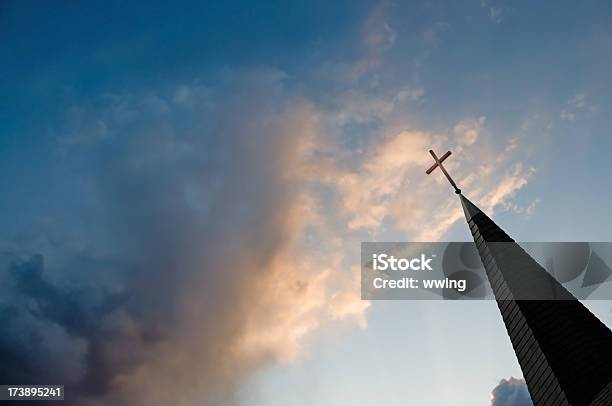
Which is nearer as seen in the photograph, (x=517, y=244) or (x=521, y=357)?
(x=521, y=357)

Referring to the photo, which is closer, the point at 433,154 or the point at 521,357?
the point at 521,357

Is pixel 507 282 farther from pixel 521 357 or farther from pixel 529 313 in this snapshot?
pixel 521 357

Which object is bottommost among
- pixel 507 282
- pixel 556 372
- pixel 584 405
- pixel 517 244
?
pixel 584 405

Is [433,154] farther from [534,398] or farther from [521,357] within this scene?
[534,398]

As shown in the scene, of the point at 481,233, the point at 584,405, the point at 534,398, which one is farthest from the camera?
the point at 481,233

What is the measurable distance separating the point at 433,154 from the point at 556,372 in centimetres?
3742

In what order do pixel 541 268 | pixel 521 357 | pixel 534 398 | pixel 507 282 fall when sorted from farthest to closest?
pixel 541 268 → pixel 507 282 → pixel 521 357 → pixel 534 398

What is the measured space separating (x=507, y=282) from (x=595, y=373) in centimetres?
1462

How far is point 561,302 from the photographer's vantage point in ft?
A: 177

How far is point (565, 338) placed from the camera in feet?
158

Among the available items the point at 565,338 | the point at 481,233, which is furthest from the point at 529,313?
the point at 481,233

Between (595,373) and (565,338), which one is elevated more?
(565,338)

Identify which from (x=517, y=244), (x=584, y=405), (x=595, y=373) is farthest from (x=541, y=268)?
(x=584, y=405)

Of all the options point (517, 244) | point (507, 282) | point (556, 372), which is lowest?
point (556, 372)
